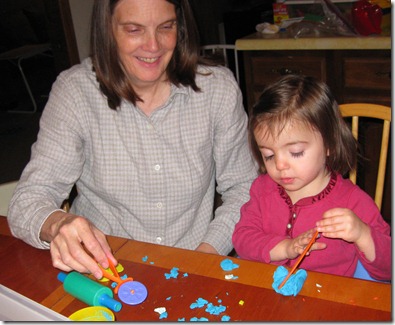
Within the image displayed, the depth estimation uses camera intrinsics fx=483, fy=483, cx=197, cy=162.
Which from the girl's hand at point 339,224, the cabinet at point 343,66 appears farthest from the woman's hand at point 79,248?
the cabinet at point 343,66

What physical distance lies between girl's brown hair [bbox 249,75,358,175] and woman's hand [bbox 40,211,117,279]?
1.51 feet

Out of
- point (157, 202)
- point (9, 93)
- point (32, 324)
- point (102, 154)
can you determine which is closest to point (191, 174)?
point (157, 202)

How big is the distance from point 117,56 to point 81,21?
2.00 metres

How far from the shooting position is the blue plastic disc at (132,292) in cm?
91

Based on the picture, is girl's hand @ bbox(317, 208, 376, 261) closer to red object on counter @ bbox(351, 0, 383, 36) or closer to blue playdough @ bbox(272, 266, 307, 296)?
blue playdough @ bbox(272, 266, 307, 296)

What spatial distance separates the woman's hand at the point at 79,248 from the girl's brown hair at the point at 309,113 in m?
0.46

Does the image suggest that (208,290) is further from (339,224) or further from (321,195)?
(321,195)

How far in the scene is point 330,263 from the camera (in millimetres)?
1147

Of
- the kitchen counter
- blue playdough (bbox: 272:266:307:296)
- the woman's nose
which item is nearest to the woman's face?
the woman's nose

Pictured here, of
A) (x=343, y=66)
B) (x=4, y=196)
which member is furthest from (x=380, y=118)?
(x=4, y=196)

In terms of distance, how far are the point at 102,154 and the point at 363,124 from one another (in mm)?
1533

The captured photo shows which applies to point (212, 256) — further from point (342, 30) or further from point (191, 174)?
Result: point (342, 30)

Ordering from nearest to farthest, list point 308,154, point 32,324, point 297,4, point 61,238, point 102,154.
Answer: point 32,324
point 61,238
point 308,154
point 102,154
point 297,4

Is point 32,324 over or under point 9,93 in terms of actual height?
over
